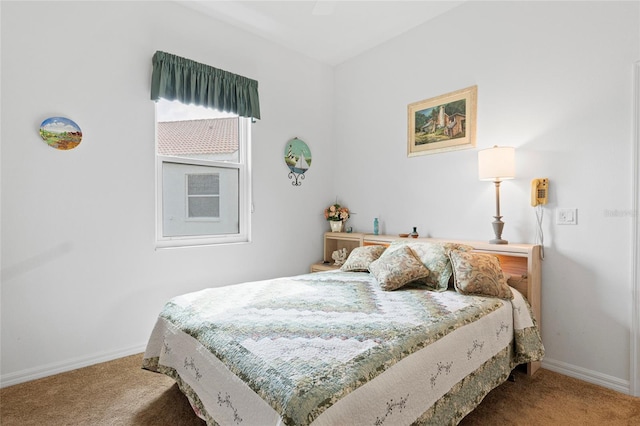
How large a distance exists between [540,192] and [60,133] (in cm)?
338

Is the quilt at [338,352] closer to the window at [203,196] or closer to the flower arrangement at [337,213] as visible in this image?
the window at [203,196]

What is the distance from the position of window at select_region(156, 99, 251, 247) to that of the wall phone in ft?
7.97

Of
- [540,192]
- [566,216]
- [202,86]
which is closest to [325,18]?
[202,86]

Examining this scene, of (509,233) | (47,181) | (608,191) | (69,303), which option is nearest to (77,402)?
(69,303)

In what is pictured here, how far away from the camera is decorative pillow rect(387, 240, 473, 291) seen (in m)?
2.24

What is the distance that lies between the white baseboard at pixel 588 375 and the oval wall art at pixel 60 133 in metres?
3.70

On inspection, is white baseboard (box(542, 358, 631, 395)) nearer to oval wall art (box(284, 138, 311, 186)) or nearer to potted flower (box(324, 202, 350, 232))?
potted flower (box(324, 202, 350, 232))

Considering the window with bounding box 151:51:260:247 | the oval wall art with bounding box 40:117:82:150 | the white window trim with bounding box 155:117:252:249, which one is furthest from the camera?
the white window trim with bounding box 155:117:252:249

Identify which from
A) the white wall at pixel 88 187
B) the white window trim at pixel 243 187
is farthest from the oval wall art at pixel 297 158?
the white wall at pixel 88 187

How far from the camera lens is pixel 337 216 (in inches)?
147

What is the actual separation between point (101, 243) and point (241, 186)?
127 cm

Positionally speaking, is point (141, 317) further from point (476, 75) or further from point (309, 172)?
point (476, 75)

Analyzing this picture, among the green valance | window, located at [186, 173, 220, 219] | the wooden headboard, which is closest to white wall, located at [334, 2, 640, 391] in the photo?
the wooden headboard

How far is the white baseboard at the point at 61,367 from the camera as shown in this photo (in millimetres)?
2076
